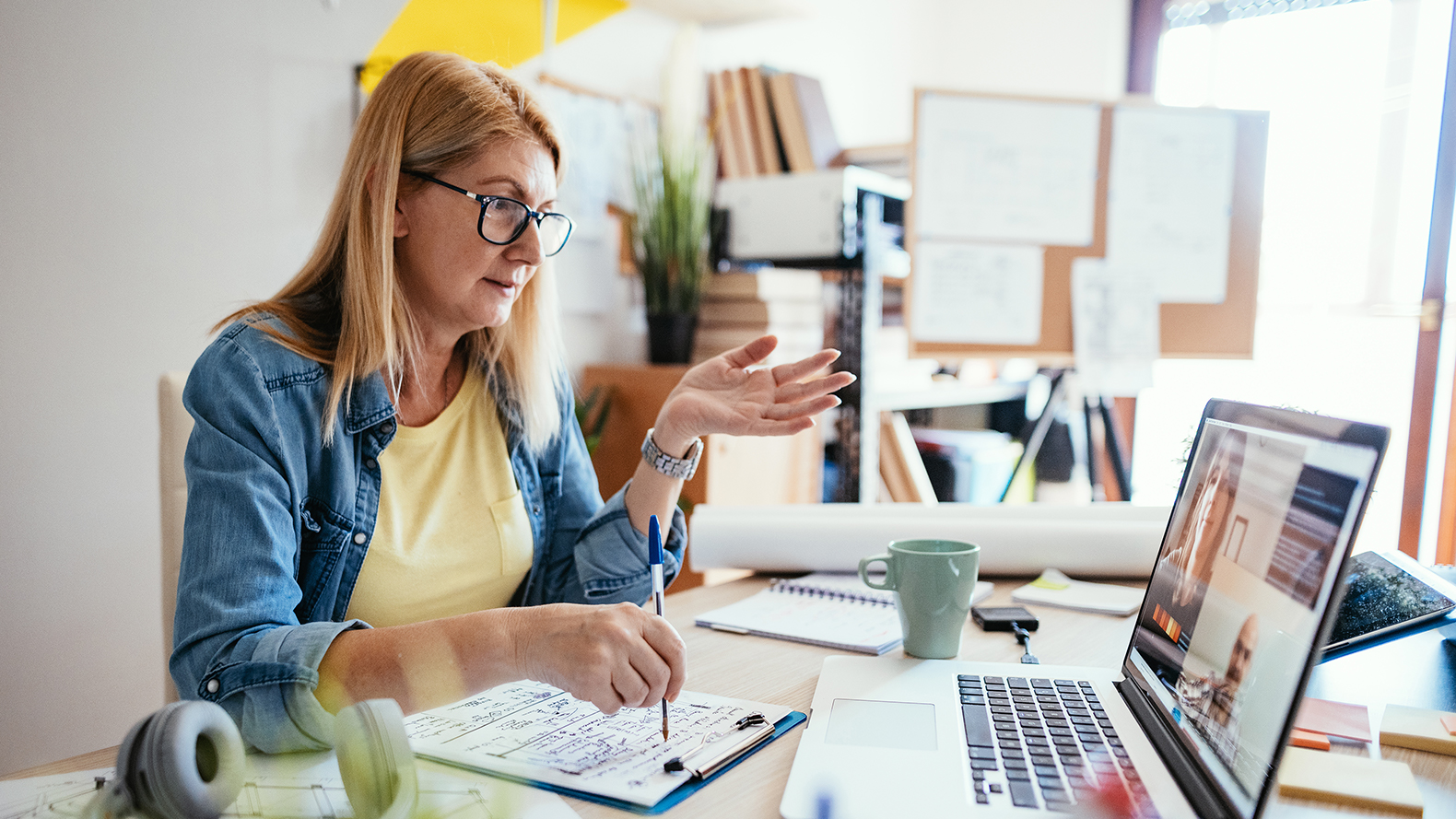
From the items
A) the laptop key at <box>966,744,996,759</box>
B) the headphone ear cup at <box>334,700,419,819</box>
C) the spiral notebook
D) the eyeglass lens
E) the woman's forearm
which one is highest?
the eyeglass lens

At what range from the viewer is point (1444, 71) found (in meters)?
2.74

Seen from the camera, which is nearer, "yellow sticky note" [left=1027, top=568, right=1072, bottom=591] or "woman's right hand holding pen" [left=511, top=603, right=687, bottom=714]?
"woman's right hand holding pen" [left=511, top=603, right=687, bottom=714]

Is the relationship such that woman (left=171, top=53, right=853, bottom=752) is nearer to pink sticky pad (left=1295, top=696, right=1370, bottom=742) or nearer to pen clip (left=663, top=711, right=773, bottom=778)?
pen clip (left=663, top=711, right=773, bottom=778)

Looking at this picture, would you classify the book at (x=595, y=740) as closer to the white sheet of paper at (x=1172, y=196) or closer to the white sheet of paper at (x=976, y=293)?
the white sheet of paper at (x=976, y=293)

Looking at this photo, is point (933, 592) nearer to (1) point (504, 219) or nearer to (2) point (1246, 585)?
(2) point (1246, 585)

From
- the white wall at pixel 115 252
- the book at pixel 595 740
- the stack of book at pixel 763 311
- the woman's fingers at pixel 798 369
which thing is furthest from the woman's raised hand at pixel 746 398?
the stack of book at pixel 763 311

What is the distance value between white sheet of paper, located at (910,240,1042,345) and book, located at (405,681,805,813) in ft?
5.35

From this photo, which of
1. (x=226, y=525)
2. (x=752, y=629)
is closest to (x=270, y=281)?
(x=226, y=525)

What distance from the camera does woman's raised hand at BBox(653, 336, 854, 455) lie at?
101 cm

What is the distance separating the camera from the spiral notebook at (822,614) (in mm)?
901

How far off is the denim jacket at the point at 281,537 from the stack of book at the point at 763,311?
1.25 meters

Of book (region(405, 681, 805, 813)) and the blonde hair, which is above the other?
the blonde hair

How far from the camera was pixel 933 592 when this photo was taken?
0.81m

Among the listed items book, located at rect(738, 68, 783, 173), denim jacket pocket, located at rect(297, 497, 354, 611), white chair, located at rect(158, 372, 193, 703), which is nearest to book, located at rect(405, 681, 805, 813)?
denim jacket pocket, located at rect(297, 497, 354, 611)
